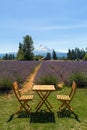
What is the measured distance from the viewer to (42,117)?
7379 mm

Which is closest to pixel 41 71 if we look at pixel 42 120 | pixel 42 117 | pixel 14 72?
pixel 14 72

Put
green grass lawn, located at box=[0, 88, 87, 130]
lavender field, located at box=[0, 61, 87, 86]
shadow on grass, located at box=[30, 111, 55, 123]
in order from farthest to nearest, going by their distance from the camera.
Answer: lavender field, located at box=[0, 61, 87, 86] < shadow on grass, located at box=[30, 111, 55, 123] < green grass lawn, located at box=[0, 88, 87, 130]

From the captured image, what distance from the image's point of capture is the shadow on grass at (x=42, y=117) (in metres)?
6.96

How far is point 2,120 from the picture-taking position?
23.1 feet

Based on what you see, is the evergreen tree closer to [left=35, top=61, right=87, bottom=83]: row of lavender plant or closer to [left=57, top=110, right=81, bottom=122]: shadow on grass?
[left=35, top=61, right=87, bottom=83]: row of lavender plant

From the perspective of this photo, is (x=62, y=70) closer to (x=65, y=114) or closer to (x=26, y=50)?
(x=65, y=114)

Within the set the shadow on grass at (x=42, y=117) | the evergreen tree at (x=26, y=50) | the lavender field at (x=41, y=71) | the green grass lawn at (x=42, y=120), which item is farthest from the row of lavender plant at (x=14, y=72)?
the evergreen tree at (x=26, y=50)

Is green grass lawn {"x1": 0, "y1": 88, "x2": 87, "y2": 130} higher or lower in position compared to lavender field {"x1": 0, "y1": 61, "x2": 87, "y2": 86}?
lower

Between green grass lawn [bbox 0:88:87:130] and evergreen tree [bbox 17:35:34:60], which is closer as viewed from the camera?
green grass lawn [bbox 0:88:87:130]

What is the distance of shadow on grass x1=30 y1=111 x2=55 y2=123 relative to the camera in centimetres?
696

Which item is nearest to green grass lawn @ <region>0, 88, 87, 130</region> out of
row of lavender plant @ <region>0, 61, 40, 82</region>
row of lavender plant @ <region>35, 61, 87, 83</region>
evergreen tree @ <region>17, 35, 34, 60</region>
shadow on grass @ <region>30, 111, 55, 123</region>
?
shadow on grass @ <region>30, 111, 55, 123</region>

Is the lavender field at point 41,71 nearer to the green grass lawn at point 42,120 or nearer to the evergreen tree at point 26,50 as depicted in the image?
the green grass lawn at point 42,120

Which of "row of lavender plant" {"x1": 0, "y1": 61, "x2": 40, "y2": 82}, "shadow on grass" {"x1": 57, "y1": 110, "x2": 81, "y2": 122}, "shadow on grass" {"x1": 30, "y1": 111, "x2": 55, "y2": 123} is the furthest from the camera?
"row of lavender plant" {"x1": 0, "y1": 61, "x2": 40, "y2": 82}

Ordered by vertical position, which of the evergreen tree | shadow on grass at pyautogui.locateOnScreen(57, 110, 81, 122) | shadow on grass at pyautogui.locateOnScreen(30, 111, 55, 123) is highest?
the evergreen tree
